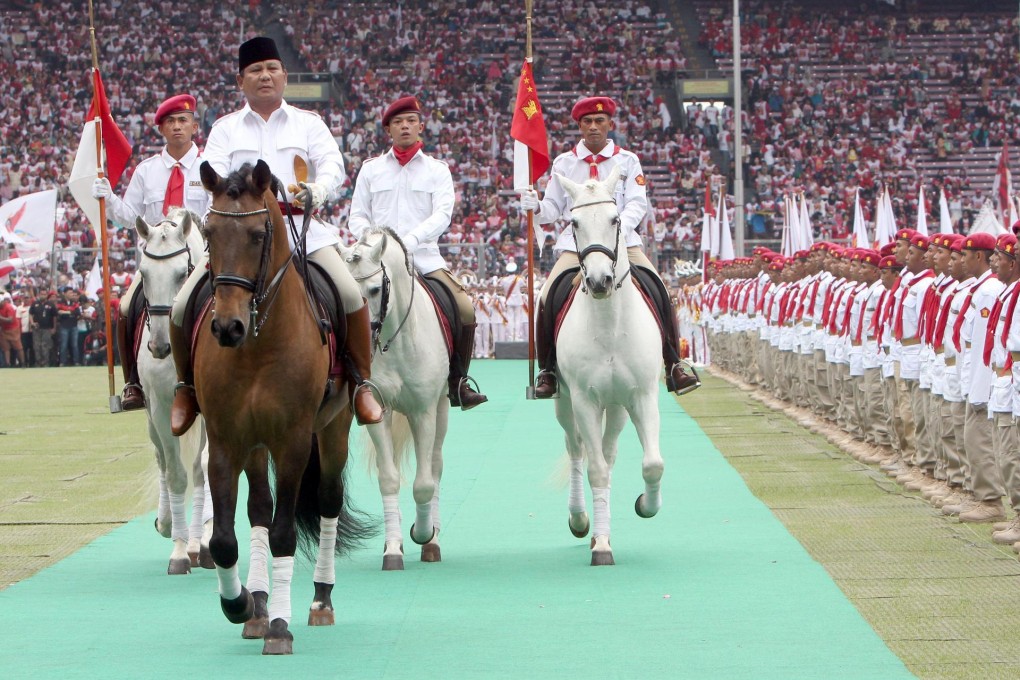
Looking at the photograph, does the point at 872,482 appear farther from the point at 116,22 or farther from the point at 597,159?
the point at 116,22

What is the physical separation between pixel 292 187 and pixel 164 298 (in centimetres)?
180

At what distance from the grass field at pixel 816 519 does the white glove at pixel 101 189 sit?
202 cm

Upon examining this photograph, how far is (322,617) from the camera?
7699mm

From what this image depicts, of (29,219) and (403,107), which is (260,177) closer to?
(403,107)

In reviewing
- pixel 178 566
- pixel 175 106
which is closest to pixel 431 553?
pixel 178 566

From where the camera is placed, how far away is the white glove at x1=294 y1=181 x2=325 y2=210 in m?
7.49

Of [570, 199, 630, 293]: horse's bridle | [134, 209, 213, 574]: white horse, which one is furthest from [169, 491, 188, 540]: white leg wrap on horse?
[570, 199, 630, 293]: horse's bridle

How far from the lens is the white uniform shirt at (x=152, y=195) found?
34.1 feet

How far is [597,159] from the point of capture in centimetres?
1102

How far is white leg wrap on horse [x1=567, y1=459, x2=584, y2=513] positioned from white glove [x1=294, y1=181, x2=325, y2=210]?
366 cm

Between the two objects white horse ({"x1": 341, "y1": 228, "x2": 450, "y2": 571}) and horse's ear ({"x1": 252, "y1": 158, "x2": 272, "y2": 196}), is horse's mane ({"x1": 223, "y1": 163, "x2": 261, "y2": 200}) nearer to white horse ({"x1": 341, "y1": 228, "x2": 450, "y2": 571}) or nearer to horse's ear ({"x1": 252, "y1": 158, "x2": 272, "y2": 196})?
horse's ear ({"x1": 252, "y1": 158, "x2": 272, "y2": 196})

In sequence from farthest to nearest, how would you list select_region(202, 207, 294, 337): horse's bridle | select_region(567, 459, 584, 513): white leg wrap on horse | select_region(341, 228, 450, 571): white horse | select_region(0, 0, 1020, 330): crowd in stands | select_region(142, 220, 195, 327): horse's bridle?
select_region(0, 0, 1020, 330): crowd in stands → select_region(567, 459, 584, 513): white leg wrap on horse → select_region(341, 228, 450, 571): white horse → select_region(142, 220, 195, 327): horse's bridle → select_region(202, 207, 294, 337): horse's bridle

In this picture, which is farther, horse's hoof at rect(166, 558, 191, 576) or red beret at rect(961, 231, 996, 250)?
red beret at rect(961, 231, 996, 250)

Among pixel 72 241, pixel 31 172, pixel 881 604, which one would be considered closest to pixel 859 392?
pixel 881 604
